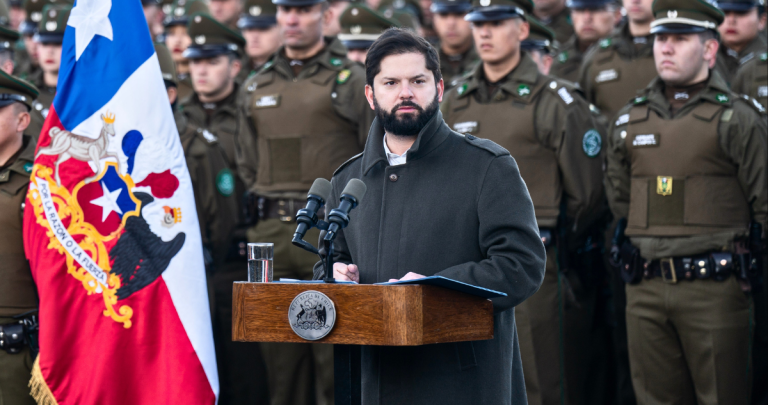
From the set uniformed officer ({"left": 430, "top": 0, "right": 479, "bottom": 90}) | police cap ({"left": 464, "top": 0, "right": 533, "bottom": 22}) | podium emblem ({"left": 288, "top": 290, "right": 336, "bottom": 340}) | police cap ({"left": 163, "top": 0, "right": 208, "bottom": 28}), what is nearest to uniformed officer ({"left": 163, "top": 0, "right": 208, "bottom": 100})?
police cap ({"left": 163, "top": 0, "right": 208, "bottom": 28})

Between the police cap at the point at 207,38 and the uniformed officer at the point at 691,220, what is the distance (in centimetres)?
366

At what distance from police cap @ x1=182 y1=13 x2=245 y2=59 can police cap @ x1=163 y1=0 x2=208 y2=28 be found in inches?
69.0

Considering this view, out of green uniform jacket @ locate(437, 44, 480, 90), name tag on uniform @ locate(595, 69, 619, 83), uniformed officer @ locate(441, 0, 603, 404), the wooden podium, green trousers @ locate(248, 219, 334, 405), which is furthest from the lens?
green uniform jacket @ locate(437, 44, 480, 90)

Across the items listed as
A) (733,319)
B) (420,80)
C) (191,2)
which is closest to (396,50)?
(420,80)

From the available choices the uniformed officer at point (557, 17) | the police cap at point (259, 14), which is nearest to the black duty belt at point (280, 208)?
the police cap at point (259, 14)

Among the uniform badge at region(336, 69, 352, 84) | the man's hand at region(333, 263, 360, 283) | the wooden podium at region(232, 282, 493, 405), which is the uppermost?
the uniform badge at region(336, 69, 352, 84)

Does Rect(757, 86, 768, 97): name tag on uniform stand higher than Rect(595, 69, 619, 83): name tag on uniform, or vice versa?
Rect(595, 69, 619, 83): name tag on uniform

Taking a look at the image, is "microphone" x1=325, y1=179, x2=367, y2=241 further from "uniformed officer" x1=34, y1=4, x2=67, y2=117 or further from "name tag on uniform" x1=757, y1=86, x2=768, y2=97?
"uniformed officer" x1=34, y1=4, x2=67, y2=117

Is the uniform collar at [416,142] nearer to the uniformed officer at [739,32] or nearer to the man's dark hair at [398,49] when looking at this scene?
the man's dark hair at [398,49]

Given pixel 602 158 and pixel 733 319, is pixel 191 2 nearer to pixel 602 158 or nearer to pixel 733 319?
pixel 602 158

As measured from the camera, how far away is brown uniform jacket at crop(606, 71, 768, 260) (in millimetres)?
5473

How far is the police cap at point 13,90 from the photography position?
19.6 ft

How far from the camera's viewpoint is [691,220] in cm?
554

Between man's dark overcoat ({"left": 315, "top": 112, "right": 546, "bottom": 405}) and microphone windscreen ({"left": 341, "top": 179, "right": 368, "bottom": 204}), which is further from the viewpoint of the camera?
man's dark overcoat ({"left": 315, "top": 112, "right": 546, "bottom": 405})
